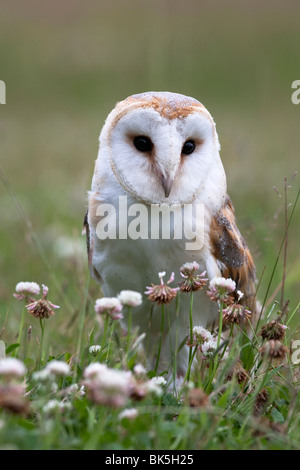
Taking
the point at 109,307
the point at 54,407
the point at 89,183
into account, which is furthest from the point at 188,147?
the point at 54,407

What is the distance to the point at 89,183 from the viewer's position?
403 centimetres

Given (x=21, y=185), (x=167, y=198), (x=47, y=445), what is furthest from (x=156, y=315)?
(x=21, y=185)

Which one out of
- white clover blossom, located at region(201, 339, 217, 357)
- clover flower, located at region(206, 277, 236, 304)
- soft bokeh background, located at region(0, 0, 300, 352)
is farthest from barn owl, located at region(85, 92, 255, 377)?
soft bokeh background, located at region(0, 0, 300, 352)

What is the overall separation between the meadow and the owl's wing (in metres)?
0.12

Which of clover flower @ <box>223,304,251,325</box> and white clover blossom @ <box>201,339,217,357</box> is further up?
clover flower @ <box>223,304,251,325</box>

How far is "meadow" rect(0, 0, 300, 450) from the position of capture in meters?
2.22

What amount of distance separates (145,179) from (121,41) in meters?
11.9

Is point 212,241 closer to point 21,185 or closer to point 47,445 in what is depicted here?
point 47,445

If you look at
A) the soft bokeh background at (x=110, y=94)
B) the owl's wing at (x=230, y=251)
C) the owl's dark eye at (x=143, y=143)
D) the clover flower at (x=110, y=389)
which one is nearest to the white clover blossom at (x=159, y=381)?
the clover flower at (x=110, y=389)

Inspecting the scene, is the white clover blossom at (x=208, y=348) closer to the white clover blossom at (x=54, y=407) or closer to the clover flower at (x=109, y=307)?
the clover flower at (x=109, y=307)

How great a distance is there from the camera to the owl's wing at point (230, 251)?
326cm

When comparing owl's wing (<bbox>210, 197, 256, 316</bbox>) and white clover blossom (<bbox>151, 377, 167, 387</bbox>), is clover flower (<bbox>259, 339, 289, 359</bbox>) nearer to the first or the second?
white clover blossom (<bbox>151, 377, 167, 387</bbox>)

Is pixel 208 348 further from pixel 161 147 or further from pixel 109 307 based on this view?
pixel 161 147

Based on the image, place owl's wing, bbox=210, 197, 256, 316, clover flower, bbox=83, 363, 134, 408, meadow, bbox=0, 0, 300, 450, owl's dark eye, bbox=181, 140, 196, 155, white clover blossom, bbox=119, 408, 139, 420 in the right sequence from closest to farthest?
clover flower, bbox=83, 363, 134, 408 < white clover blossom, bbox=119, 408, 139, 420 < meadow, bbox=0, 0, 300, 450 < owl's dark eye, bbox=181, 140, 196, 155 < owl's wing, bbox=210, 197, 256, 316
